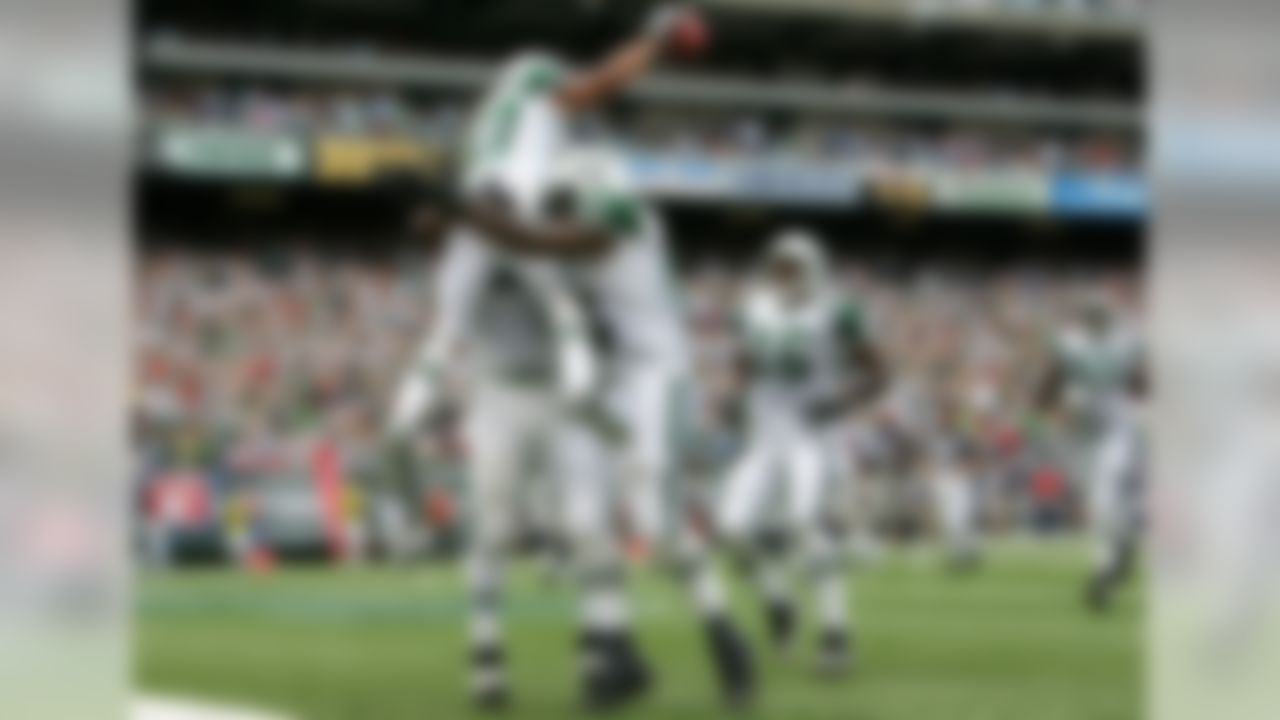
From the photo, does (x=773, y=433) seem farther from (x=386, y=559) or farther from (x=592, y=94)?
(x=386, y=559)

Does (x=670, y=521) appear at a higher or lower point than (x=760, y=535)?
higher

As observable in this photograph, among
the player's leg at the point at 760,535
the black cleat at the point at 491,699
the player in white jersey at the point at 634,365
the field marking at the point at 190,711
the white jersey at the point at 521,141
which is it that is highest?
the white jersey at the point at 521,141

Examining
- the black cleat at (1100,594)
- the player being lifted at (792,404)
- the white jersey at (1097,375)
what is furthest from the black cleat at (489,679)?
the white jersey at (1097,375)

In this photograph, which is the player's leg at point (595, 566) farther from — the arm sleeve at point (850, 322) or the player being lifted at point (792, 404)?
the arm sleeve at point (850, 322)

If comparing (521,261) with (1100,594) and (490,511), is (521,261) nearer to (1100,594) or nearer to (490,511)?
(490,511)

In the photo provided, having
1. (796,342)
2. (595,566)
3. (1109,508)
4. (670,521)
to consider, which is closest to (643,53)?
(670,521)

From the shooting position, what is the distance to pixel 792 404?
23.1 ft

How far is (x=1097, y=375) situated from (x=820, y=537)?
3.75m

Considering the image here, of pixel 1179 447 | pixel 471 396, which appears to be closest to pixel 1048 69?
pixel 471 396

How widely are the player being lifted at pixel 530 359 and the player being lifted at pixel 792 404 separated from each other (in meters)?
1.44

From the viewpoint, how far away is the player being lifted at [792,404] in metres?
6.56

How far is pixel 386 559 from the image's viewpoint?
14062mm

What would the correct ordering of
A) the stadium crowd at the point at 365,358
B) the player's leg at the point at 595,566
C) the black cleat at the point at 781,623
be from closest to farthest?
the player's leg at the point at 595,566 < the black cleat at the point at 781,623 < the stadium crowd at the point at 365,358

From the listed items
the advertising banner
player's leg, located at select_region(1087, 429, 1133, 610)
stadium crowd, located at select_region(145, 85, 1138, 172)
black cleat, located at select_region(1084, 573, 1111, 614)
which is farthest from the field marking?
stadium crowd, located at select_region(145, 85, 1138, 172)
